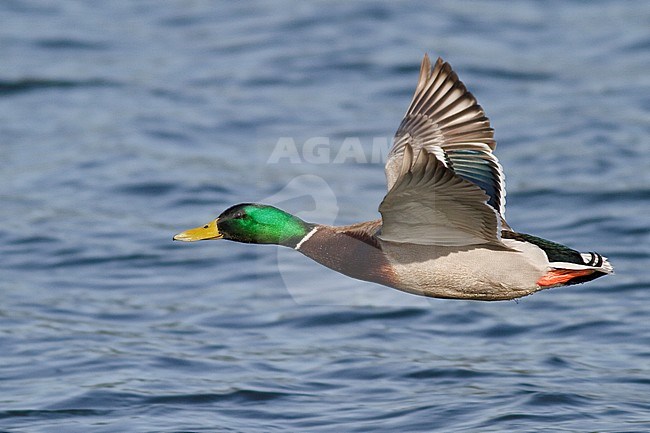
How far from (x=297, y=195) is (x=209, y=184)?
2.70ft

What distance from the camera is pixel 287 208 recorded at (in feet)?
37.3

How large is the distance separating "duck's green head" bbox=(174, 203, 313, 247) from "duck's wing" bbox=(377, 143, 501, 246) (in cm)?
61

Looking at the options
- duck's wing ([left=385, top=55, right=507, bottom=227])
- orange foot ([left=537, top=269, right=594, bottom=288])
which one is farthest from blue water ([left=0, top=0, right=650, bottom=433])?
duck's wing ([left=385, top=55, right=507, bottom=227])

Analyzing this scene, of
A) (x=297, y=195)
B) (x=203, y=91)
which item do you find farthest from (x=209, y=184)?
(x=203, y=91)

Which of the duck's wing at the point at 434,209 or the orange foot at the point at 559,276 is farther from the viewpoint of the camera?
the orange foot at the point at 559,276

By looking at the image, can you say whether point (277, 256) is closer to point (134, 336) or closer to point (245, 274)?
point (245, 274)

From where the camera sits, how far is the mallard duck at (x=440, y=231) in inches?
238

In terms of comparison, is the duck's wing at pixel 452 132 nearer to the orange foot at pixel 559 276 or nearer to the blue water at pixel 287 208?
the orange foot at pixel 559 276

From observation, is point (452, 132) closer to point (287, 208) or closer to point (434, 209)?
point (434, 209)

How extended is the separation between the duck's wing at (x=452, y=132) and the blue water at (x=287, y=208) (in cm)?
152

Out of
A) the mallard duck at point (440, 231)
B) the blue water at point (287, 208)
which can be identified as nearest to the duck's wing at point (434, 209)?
the mallard duck at point (440, 231)

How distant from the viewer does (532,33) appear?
1527cm

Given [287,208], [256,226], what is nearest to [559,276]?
[256,226]

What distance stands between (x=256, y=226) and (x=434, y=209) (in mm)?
1228
